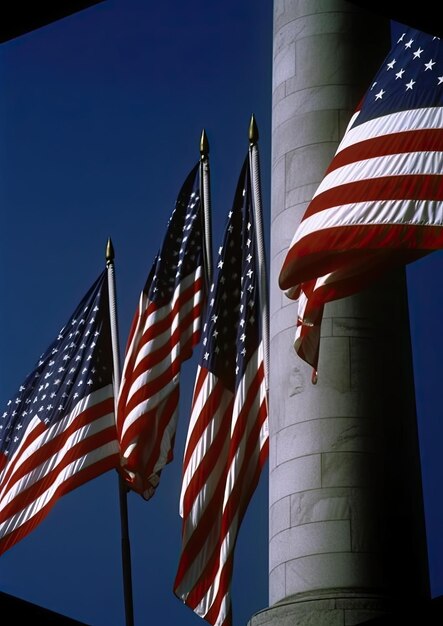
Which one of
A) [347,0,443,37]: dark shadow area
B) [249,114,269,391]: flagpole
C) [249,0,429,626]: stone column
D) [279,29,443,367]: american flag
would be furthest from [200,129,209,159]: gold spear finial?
[347,0,443,37]: dark shadow area

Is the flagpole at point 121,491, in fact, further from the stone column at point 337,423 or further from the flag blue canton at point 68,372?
the stone column at point 337,423

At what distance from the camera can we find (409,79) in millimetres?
17094

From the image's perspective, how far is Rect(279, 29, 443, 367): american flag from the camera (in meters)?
15.8

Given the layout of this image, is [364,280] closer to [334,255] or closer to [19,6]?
[334,255]

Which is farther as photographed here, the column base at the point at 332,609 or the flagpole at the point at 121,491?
the flagpole at the point at 121,491

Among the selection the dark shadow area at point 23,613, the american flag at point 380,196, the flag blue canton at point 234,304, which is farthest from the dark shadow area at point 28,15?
the flag blue canton at point 234,304

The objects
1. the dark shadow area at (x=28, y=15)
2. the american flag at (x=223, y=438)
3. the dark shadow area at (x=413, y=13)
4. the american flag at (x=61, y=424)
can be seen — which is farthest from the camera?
the american flag at (x=61, y=424)

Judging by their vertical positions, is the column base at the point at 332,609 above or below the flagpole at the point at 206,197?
below

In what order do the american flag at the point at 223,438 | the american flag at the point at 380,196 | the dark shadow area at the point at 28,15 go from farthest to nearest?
the american flag at the point at 223,438 < the american flag at the point at 380,196 < the dark shadow area at the point at 28,15

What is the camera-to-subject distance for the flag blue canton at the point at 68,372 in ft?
82.5

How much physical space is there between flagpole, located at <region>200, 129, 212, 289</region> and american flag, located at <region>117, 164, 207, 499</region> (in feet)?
0.33

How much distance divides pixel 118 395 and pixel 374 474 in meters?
8.21

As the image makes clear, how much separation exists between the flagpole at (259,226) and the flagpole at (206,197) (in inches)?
48.2

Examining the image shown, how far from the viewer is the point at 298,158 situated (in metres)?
20.1
